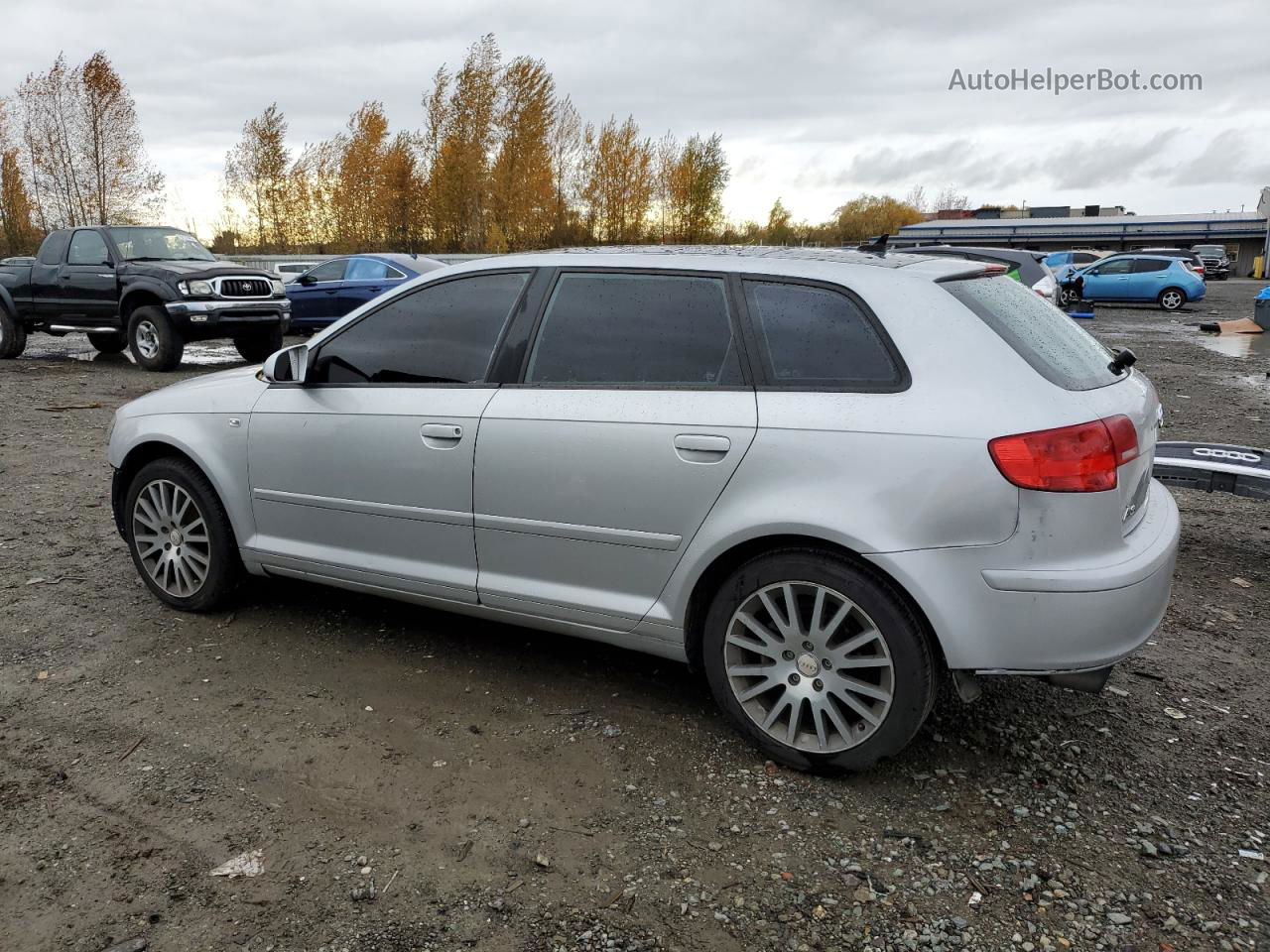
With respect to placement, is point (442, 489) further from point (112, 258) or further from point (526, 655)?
point (112, 258)

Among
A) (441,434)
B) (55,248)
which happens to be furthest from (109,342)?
(441,434)

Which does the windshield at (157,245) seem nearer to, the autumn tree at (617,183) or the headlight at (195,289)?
the headlight at (195,289)

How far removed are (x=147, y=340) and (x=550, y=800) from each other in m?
12.2

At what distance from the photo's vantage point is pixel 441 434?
12.2 ft

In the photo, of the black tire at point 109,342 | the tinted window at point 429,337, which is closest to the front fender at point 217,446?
the tinted window at point 429,337

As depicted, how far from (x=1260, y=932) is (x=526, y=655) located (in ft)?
8.87

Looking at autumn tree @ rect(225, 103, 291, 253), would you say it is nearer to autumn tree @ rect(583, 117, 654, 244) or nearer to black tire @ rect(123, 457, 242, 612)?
autumn tree @ rect(583, 117, 654, 244)

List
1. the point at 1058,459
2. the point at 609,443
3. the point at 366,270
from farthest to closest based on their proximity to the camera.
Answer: the point at 366,270
the point at 609,443
the point at 1058,459

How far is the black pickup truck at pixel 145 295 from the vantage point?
12742 millimetres

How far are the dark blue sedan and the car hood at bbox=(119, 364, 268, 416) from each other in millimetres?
11118

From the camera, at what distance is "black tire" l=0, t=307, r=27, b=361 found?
14773mm

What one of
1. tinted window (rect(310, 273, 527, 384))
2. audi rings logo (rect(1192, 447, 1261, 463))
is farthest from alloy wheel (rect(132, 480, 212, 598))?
audi rings logo (rect(1192, 447, 1261, 463))

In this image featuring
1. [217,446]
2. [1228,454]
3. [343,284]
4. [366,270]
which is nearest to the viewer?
[217,446]

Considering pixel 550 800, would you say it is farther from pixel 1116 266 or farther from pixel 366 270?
pixel 1116 266
